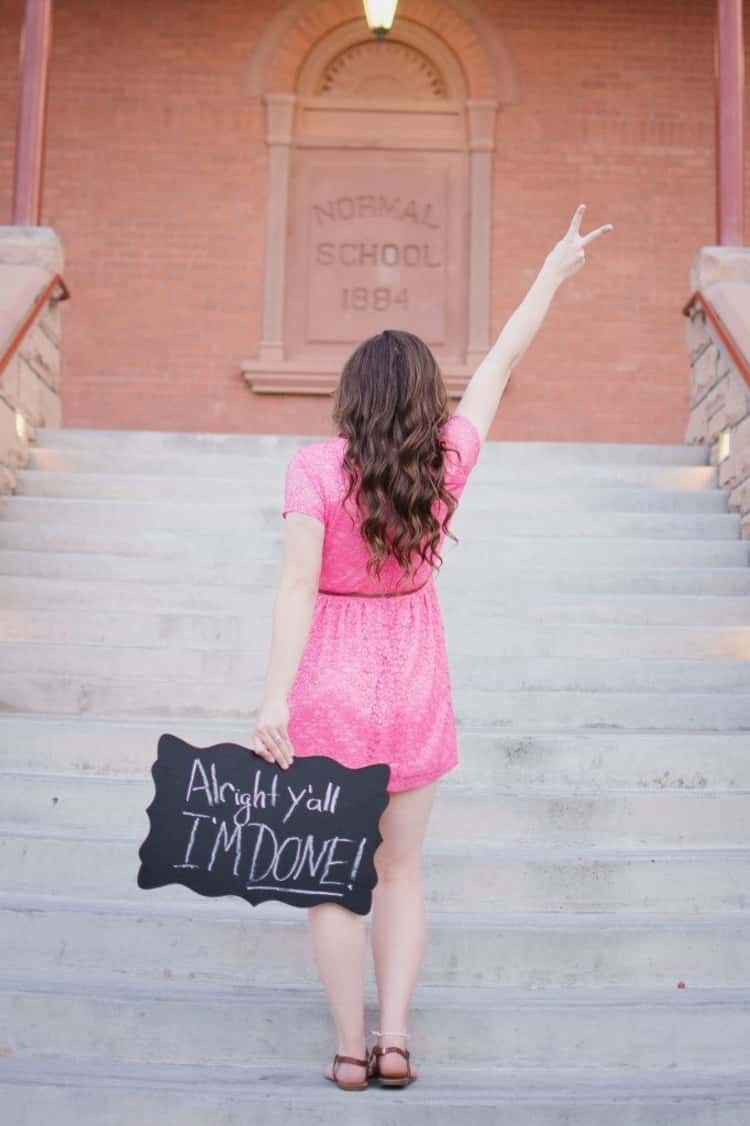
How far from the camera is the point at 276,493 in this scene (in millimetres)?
5672

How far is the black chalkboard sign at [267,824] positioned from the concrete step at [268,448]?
3.83 metres

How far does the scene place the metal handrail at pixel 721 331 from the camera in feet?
17.2

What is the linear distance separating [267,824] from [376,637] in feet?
1.32

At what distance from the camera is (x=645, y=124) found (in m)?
9.65

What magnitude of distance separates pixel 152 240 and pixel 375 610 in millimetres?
7588

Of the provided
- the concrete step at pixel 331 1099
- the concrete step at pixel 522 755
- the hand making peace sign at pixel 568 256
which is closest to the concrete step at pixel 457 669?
the concrete step at pixel 522 755

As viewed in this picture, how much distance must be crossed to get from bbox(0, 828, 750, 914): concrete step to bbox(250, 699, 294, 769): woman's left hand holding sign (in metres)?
1.07

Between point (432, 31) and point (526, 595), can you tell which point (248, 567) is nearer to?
point (526, 595)

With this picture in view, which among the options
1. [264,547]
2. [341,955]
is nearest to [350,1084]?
[341,955]

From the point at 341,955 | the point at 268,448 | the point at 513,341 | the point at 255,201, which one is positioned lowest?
the point at 341,955

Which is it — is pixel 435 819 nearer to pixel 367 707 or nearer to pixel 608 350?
pixel 367 707

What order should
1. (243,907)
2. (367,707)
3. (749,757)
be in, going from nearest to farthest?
(367,707), (243,907), (749,757)

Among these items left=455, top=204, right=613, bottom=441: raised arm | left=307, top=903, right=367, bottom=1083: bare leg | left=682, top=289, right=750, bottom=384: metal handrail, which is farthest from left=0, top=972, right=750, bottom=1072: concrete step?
left=682, top=289, right=750, bottom=384: metal handrail

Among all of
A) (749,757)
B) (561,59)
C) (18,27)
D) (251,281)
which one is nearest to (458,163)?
(561,59)
